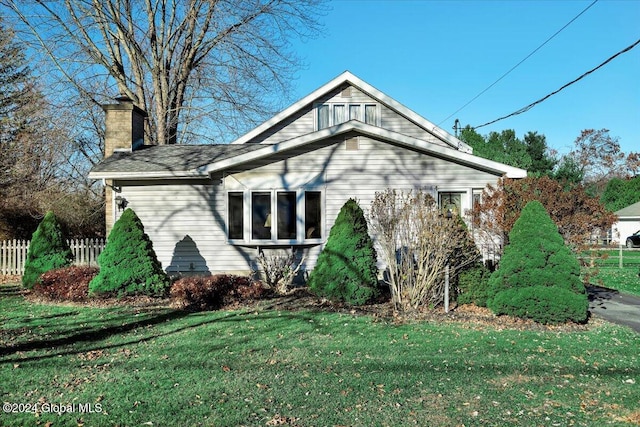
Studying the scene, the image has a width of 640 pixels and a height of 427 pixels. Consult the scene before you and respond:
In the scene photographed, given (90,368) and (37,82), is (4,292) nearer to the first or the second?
(90,368)

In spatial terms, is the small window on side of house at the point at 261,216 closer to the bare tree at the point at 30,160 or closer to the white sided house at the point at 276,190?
the white sided house at the point at 276,190

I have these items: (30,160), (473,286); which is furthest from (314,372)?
(30,160)

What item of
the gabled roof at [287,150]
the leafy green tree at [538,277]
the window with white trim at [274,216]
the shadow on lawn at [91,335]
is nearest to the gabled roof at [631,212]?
the gabled roof at [287,150]

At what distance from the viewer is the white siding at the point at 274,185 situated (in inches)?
482

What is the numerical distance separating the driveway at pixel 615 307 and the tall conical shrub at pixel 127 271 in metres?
9.22

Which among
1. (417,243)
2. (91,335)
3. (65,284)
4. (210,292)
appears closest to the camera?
(91,335)

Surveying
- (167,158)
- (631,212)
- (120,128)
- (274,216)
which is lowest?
(274,216)

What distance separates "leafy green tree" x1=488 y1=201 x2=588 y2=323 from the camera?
805cm

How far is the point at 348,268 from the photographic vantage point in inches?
382

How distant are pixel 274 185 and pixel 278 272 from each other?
2.27m

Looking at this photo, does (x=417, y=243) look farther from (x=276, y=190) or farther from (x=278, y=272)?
(x=276, y=190)

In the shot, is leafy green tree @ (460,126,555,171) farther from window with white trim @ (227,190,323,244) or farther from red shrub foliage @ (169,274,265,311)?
red shrub foliage @ (169,274,265,311)

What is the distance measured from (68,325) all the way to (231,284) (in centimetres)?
322

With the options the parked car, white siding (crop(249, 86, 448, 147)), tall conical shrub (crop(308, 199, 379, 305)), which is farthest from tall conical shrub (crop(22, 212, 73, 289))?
the parked car
